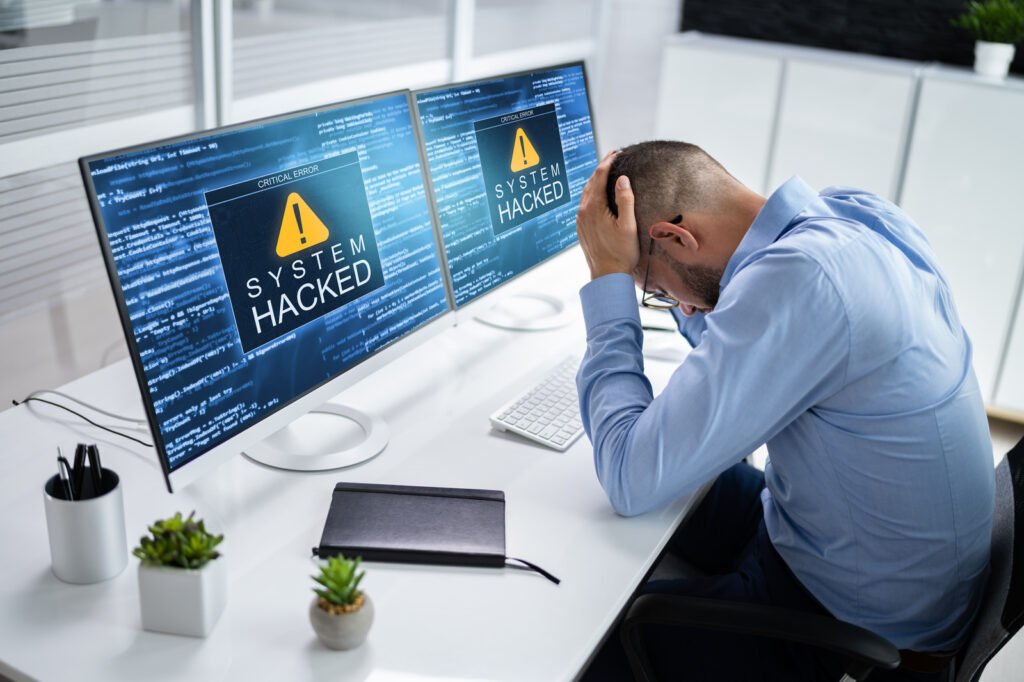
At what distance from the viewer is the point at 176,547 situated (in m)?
1.07

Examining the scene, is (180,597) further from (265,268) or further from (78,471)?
(265,268)

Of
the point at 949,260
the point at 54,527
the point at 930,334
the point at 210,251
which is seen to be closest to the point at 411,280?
the point at 210,251

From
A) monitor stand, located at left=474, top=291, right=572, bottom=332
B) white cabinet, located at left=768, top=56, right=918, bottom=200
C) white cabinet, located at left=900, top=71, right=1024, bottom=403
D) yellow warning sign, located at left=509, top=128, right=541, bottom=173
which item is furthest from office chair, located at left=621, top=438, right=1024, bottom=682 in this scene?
white cabinet, located at left=768, top=56, right=918, bottom=200

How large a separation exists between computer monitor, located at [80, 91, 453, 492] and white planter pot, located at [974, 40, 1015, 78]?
2.64 m

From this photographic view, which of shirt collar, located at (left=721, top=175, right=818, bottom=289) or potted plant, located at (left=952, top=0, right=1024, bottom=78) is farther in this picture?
potted plant, located at (left=952, top=0, right=1024, bottom=78)

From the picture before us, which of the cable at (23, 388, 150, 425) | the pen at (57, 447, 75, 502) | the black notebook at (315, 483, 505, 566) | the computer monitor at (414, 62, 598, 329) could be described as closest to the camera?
the pen at (57, 447, 75, 502)

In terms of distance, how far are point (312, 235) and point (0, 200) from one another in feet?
3.04

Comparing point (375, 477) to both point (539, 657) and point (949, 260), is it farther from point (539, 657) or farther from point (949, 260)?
point (949, 260)

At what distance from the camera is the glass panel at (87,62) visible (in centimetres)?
188

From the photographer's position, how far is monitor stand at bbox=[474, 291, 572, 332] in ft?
6.82

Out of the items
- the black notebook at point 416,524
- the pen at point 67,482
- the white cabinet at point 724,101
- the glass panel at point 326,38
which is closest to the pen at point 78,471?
the pen at point 67,482

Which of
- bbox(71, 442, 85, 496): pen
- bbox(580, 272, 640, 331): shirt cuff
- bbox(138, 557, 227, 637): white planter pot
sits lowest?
bbox(138, 557, 227, 637): white planter pot

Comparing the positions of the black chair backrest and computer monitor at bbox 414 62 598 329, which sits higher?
computer monitor at bbox 414 62 598 329

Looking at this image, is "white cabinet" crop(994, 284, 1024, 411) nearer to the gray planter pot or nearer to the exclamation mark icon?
the exclamation mark icon
